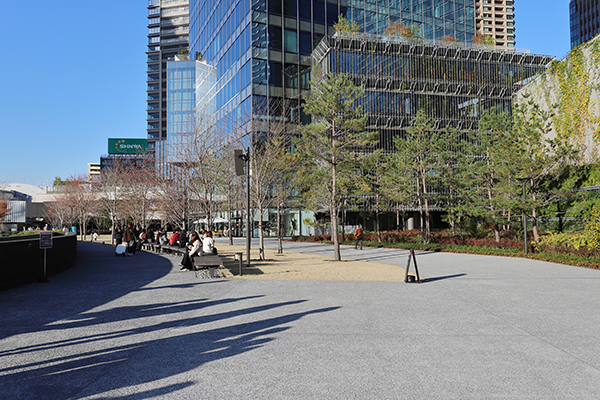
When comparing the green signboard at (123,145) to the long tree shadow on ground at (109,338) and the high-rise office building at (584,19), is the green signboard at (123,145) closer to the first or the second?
the long tree shadow on ground at (109,338)

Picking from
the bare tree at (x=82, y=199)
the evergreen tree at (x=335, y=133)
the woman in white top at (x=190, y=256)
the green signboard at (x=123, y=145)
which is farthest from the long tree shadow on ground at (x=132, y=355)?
the green signboard at (x=123, y=145)

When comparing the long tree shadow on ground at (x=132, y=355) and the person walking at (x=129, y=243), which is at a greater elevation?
the person walking at (x=129, y=243)

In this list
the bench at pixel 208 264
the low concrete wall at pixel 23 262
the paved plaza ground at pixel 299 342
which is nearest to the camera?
the paved plaza ground at pixel 299 342

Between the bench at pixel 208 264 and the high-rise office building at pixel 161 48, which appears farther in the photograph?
the high-rise office building at pixel 161 48

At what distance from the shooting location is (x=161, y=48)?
135 metres

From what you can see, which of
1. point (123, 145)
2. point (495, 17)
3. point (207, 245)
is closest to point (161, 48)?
point (123, 145)

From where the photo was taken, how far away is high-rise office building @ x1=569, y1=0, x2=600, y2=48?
110 meters

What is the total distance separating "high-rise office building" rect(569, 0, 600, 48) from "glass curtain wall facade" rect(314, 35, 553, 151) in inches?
2909

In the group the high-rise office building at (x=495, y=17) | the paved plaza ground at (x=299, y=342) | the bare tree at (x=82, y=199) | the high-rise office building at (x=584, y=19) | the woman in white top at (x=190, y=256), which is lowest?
the paved plaza ground at (x=299, y=342)

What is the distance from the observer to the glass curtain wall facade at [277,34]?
48.3m

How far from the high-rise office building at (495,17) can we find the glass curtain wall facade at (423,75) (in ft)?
273

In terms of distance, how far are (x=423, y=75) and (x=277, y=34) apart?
61.2 ft

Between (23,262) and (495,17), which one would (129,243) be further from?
(495,17)

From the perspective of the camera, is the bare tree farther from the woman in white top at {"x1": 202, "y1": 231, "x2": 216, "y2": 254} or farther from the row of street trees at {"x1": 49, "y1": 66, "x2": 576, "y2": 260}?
the woman in white top at {"x1": 202, "y1": 231, "x2": 216, "y2": 254}
